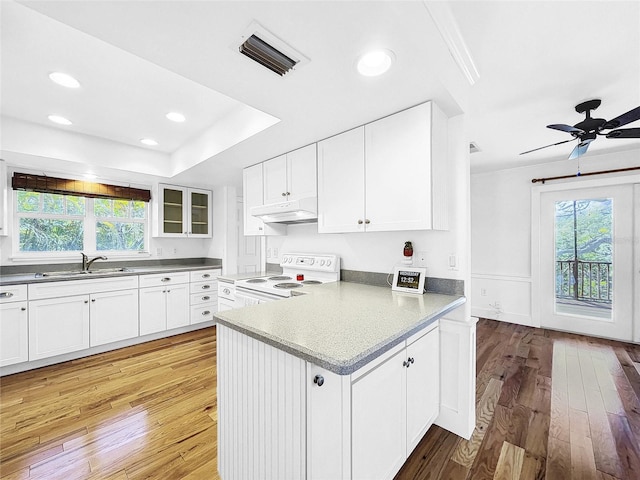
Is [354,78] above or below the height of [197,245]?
above

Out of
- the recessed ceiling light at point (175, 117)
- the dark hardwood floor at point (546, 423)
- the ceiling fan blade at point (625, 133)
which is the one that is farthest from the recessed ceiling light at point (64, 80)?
the ceiling fan blade at point (625, 133)

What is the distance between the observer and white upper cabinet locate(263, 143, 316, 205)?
250 cm

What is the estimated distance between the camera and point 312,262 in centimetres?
284

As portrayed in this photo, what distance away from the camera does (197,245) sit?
470 centimetres

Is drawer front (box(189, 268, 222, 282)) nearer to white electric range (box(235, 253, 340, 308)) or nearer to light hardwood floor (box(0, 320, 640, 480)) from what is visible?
light hardwood floor (box(0, 320, 640, 480))

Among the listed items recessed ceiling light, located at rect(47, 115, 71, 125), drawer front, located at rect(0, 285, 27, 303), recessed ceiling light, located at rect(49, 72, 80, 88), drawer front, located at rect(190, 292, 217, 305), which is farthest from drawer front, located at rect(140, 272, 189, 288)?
recessed ceiling light, located at rect(49, 72, 80, 88)

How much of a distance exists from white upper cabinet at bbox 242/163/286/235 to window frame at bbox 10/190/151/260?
1901 mm

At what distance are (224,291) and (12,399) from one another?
188cm

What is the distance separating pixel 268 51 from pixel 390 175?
41.6 inches

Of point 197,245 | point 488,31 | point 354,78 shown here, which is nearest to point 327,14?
point 354,78

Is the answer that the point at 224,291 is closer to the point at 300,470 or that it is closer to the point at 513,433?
the point at 300,470

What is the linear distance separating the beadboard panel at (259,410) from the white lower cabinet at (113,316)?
8.65ft

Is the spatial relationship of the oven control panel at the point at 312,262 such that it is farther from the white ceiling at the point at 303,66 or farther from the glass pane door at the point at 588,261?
the glass pane door at the point at 588,261

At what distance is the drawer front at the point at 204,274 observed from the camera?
13.2ft
